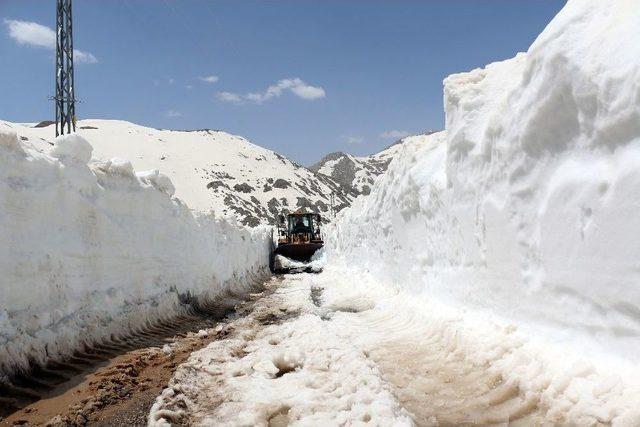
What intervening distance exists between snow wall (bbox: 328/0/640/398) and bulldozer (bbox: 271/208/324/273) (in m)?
19.6

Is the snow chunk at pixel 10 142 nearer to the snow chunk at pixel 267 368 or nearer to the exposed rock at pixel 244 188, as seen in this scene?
the snow chunk at pixel 267 368

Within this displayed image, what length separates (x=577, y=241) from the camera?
12.0 ft

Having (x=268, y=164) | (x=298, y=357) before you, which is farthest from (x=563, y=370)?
(x=268, y=164)

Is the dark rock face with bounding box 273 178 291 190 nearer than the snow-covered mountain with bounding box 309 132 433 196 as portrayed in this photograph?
Yes

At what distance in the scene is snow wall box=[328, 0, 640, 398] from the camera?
10.4 ft

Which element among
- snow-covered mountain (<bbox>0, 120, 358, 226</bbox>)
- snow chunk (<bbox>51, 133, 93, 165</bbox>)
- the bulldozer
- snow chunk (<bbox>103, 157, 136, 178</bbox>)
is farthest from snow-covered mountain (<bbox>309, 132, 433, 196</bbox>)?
snow chunk (<bbox>51, 133, 93, 165</bbox>)

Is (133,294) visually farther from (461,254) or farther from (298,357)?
(461,254)

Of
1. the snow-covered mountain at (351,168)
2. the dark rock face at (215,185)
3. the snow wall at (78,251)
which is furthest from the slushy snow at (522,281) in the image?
the snow-covered mountain at (351,168)

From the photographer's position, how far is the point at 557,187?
3924 mm

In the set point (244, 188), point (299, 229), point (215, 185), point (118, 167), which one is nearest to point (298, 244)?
point (299, 229)

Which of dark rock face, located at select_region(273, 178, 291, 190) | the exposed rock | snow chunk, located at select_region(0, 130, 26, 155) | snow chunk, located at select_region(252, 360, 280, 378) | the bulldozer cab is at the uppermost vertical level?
dark rock face, located at select_region(273, 178, 291, 190)

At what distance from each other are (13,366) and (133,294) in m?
3.19

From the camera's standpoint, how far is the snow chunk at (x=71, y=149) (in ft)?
20.6

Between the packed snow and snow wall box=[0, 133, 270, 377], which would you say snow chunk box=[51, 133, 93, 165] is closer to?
snow wall box=[0, 133, 270, 377]
